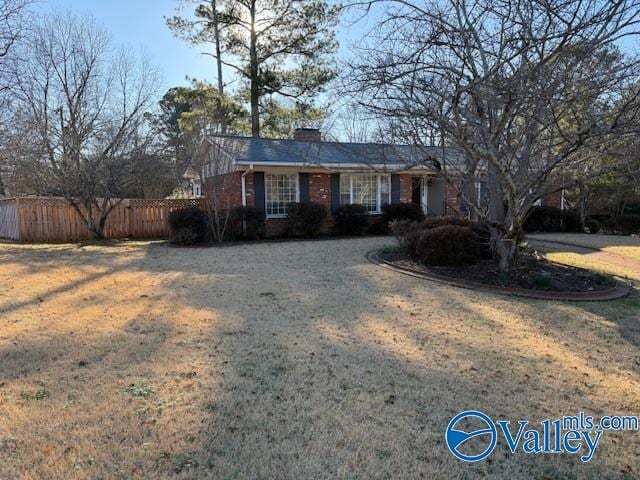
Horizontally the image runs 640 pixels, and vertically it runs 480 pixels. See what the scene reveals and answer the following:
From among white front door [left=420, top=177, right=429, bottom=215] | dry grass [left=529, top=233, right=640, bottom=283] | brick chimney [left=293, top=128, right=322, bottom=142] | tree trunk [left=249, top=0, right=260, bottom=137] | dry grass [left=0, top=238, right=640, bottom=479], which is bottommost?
dry grass [left=0, top=238, right=640, bottom=479]

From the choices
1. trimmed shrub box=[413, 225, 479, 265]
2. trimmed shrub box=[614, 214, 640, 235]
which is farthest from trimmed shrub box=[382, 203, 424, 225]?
trimmed shrub box=[614, 214, 640, 235]

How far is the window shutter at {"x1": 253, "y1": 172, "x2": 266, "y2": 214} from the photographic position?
49.8ft

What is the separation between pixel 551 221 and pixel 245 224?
1279cm

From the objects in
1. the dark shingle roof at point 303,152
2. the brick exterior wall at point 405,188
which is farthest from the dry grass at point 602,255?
the dark shingle roof at point 303,152

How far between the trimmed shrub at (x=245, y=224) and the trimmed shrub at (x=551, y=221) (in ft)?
35.9

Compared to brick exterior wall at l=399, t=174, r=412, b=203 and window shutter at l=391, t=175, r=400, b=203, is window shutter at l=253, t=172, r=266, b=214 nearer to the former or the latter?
window shutter at l=391, t=175, r=400, b=203

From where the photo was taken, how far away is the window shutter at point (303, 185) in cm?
1592

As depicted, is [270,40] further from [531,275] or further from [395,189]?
[531,275]

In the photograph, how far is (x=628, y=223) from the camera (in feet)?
70.2

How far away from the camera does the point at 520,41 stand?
261 inches

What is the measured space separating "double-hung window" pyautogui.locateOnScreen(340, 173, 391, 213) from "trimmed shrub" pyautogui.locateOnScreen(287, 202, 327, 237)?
5.63ft

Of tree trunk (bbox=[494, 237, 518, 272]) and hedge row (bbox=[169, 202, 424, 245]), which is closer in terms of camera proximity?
tree trunk (bbox=[494, 237, 518, 272])

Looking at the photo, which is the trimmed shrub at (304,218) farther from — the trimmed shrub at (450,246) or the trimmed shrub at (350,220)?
the trimmed shrub at (450,246)

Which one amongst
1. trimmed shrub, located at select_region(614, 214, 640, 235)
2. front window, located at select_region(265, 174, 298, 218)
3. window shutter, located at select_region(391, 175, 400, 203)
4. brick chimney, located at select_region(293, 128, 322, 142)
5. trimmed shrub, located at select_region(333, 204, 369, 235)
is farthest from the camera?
trimmed shrub, located at select_region(614, 214, 640, 235)
